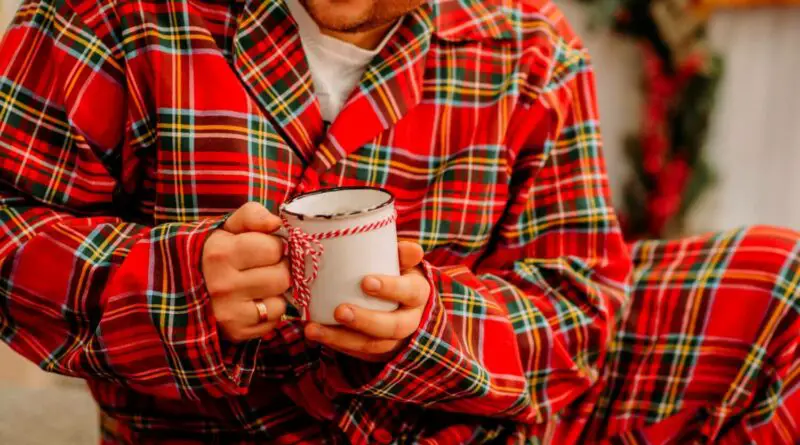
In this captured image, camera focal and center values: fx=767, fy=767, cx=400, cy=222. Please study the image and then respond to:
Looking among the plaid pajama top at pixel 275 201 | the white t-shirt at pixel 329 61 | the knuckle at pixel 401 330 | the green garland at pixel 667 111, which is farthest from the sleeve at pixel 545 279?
the green garland at pixel 667 111

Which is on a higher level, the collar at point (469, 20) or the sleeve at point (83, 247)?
the collar at point (469, 20)

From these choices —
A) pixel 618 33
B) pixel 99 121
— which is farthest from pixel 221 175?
pixel 618 33

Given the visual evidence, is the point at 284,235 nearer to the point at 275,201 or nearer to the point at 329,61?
the point at 275,201

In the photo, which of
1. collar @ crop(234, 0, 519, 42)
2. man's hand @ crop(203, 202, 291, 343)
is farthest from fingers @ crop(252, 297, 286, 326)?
collar @ crop(234, 0, 519, 42)

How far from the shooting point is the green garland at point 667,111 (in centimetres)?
213

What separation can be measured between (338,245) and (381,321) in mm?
104

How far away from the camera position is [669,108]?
2254mm

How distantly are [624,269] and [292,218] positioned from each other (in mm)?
518

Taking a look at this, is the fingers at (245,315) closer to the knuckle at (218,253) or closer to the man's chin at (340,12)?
the knuckle at (218,253)

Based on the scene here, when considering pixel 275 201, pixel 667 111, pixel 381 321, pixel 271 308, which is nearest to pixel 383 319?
A: pixel 381 321

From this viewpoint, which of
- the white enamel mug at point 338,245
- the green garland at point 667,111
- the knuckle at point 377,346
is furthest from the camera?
the green garland at point 667,111

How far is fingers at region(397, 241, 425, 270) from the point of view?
73 cm

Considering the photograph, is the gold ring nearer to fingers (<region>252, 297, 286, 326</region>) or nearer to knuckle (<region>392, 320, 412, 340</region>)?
fingers (<region>252, 297, 286, 326</region>)

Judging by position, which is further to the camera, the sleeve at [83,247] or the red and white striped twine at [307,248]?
the sleeve at [83,247]
